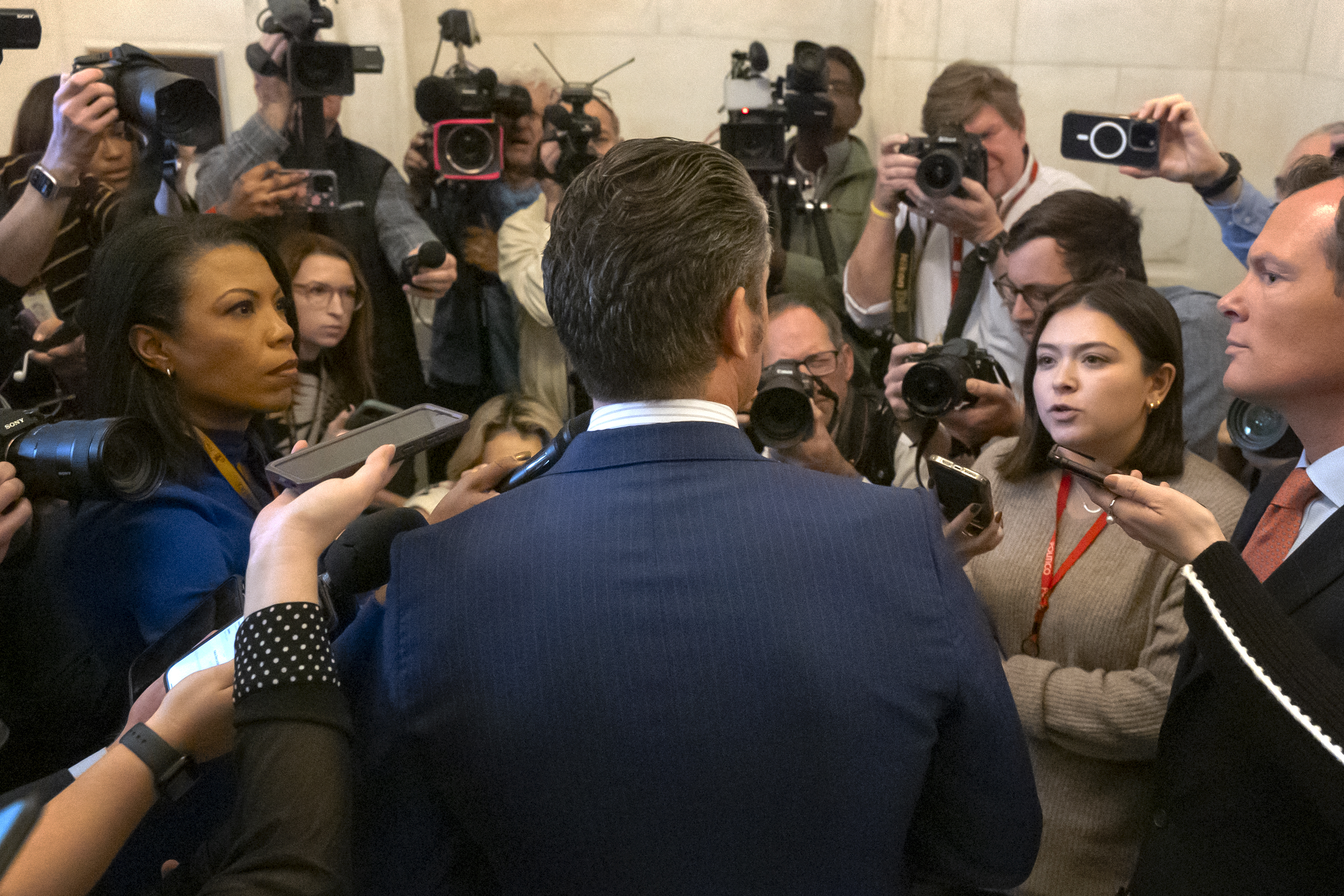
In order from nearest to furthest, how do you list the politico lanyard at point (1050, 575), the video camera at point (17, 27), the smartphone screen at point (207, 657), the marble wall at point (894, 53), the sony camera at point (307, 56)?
the smartphone screen at point (207, 657) → the politico lanyard at point (1050, 575) → the video camera at point (17, 27) → the sony camera at point (307, 56) → the marble wall at point (894, 53)

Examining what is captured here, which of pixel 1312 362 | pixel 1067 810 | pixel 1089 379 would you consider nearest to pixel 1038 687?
pixel 1067 810

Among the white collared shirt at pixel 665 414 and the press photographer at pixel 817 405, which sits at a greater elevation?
the white collared shirt at pixel 665 414

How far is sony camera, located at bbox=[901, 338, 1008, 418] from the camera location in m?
1.96

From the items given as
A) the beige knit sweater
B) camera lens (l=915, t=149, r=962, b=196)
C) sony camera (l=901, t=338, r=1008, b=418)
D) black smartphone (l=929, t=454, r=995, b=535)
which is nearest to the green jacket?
camera lens (l=915, t=149, r=962, b=196)

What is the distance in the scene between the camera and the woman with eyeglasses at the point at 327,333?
2557 millimetres

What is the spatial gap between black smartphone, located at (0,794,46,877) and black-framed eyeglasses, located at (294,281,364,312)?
1805 mm

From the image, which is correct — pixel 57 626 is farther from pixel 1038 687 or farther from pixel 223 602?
pixel 1038 687

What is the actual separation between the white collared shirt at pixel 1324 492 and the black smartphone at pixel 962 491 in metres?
0.37

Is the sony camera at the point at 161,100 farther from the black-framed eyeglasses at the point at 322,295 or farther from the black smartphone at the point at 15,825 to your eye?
the black smartphone at the point at 15,825

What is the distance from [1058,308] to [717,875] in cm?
123

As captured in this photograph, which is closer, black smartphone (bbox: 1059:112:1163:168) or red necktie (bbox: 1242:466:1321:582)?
red necktie (bbox: 1242:466:1321:582)

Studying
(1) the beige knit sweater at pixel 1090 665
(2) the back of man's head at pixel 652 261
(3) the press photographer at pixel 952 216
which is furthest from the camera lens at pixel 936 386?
(2) the back of man's head at pixel 652 261

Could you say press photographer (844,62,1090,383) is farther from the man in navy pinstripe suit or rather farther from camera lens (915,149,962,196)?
the man in navy pinstripe suit

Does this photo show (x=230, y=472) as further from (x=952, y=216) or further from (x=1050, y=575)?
(x=952, y=216)
